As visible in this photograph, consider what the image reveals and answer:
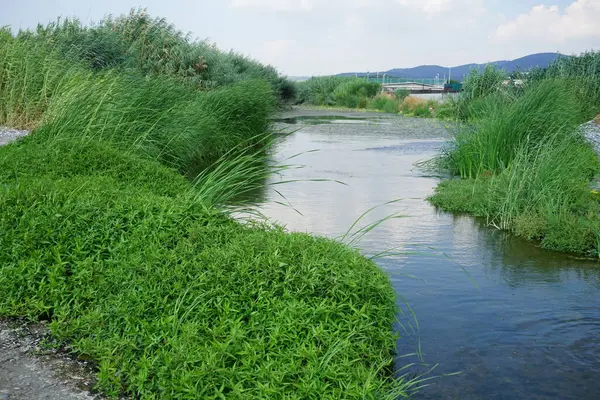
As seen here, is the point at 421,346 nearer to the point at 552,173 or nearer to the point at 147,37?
the point at 552,173

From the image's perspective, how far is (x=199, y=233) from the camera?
4664 millimetres

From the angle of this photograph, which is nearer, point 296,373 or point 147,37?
point 296,373

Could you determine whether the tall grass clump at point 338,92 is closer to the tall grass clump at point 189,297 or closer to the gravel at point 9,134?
the gravel at point 9,134

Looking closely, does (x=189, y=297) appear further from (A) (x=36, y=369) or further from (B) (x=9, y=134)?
(B) (x=9, y=134)

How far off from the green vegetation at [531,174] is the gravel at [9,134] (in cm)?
591

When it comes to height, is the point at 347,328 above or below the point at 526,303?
above

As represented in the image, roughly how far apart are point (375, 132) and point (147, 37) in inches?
291

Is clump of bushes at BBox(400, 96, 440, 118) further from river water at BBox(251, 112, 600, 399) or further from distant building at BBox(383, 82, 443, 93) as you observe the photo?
river water at BBox(251, 112, 600, 399)

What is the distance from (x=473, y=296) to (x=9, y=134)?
23.8ft

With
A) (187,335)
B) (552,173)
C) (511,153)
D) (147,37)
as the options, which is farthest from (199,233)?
(147,37)

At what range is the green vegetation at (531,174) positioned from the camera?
750 cm

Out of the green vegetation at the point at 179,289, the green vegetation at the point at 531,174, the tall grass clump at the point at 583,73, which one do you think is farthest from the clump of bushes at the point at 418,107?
the green vegetation at the point at 179,289

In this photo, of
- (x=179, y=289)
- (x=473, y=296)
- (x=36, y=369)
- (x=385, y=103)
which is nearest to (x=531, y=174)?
(x=473, y=296)

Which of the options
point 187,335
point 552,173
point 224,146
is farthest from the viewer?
point 224,146
